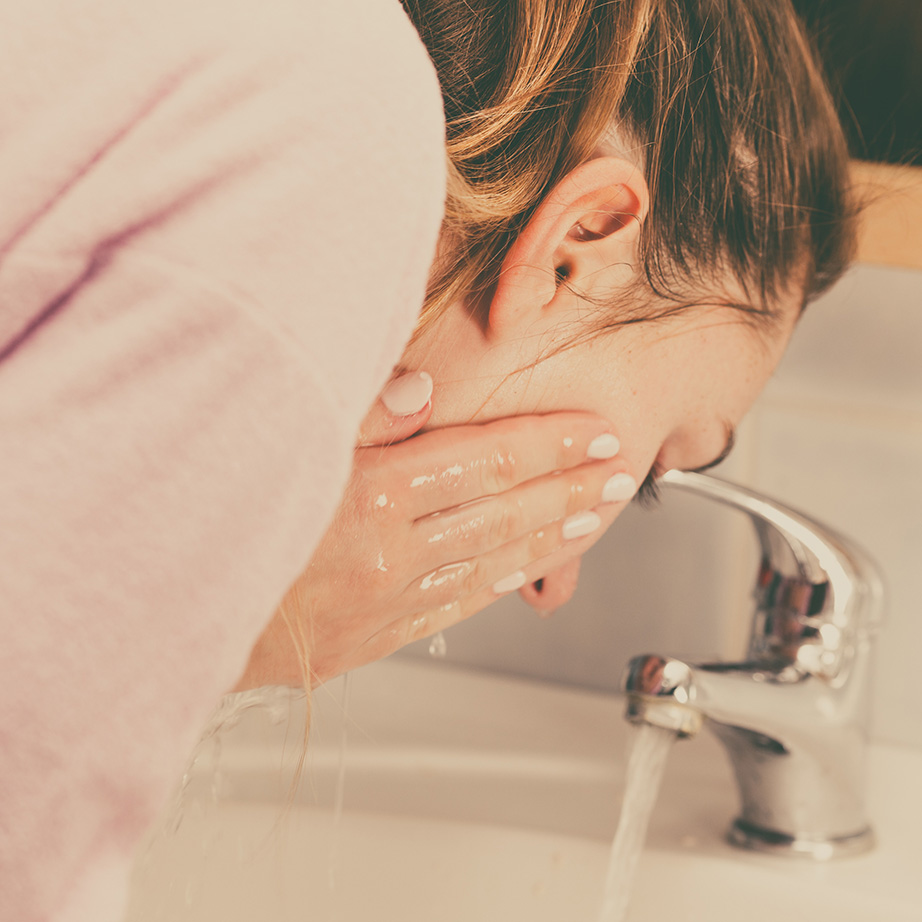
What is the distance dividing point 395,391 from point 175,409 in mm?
167

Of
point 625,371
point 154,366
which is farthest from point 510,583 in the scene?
point 154,366

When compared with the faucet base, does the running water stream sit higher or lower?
higher

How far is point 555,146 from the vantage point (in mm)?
355

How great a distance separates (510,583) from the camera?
0.48 metres

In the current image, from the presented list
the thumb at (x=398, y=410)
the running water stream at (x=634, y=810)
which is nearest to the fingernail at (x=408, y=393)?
the thumb at (x=398, y=410)

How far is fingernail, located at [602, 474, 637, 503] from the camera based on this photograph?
0.44 m

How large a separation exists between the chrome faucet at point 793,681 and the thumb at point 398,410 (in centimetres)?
15

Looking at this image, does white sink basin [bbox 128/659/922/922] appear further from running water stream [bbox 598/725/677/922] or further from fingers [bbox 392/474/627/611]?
fingers [bbox 392/474/627/611]

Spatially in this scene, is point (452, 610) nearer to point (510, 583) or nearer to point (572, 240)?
point (510, 583)

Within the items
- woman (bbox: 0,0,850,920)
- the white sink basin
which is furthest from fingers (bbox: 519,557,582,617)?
woman (bbox: 0,0,850,920)

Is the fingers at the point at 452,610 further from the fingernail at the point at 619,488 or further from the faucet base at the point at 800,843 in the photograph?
the faucet base at the point at 800,843

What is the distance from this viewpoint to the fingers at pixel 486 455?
40cm

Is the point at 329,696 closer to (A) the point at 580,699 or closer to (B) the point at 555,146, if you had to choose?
(A) the point at 580,699

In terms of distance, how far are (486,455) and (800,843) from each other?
0.93 ft
